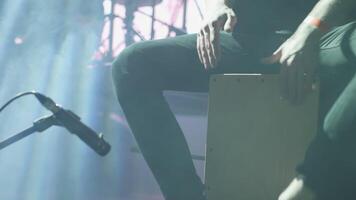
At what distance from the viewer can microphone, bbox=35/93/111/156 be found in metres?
0.77

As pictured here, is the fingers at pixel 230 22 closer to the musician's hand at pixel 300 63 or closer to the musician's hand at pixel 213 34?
the musician's hand at pixel 213 34

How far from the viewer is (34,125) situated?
80cm

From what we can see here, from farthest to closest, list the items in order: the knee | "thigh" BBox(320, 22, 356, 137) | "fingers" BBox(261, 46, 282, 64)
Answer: the knee < "fingers" BBox(261, 46, 282, 64) < "thigh" BBox(320, 22, 356, 137)

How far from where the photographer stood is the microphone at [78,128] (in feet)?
2.54

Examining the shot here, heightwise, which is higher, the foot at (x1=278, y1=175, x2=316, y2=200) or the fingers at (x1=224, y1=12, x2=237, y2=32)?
the fingers at (x1=224, y1=12, x2=237, y2=32)

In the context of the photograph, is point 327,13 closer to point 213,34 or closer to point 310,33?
point 310,33

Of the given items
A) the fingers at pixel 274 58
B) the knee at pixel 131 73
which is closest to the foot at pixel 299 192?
the fingers at pixel 274 58

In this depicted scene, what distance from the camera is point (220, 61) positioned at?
0.76 m

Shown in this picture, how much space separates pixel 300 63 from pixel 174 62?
231mm

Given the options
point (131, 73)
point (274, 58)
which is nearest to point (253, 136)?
point (274, 58)

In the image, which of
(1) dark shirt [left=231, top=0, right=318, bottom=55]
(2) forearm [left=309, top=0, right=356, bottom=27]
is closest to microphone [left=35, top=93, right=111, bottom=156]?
(1) dark shirt [left=231, top=0, right=318, bottom=55]

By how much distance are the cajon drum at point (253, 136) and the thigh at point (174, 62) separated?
56mm

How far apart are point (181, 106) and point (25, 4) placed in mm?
1288

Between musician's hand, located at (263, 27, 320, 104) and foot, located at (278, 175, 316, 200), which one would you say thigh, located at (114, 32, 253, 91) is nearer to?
musician's hand, located at (263, 27, 320, 104)
